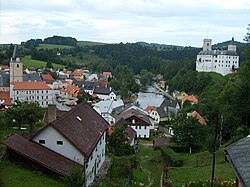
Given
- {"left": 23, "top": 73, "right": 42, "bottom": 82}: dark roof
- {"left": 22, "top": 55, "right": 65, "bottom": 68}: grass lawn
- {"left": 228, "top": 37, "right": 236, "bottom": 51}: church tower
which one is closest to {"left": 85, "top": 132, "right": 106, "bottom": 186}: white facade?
{"left": 23, "top": 73, "right": 42, "bottom": 82}: dark roof

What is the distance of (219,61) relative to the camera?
106m

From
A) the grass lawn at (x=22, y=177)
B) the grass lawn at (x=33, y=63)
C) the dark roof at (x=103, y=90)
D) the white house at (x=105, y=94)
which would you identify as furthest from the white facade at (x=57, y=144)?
the grass lawn at (x=33, y=63)


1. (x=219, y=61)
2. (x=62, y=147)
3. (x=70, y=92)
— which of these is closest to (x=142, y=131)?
(x=62, y=147)

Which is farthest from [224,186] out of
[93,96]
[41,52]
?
[41,52]

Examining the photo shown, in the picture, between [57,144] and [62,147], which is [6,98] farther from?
[62,147]

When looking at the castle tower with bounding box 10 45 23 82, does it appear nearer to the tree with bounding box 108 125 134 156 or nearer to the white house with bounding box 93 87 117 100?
the white house with bounding box 93 87 117 100

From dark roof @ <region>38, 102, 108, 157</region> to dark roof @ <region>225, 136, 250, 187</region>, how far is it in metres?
10.8

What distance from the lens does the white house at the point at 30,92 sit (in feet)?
215

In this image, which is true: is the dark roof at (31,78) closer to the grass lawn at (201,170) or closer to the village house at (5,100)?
the village house at (5,100)

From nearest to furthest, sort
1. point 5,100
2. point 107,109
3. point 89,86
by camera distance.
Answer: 1. point 5,100
2. point 107,109
3. point 89,86

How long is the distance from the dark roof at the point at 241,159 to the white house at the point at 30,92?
58.8m

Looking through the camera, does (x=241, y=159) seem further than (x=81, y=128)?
No

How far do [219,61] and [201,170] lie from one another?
88.8m

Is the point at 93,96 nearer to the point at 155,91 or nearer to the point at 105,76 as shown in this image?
the point at 155,91
